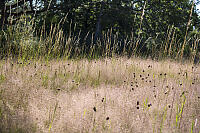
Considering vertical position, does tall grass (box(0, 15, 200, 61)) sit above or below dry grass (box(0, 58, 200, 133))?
above

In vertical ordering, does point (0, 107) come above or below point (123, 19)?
below

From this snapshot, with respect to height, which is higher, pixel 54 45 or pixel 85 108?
pixel 54 45

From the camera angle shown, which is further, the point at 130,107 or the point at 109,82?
the point at 109,82

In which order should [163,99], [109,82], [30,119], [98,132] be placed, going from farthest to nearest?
[109,82], [163,99], [30,119], [98,132]

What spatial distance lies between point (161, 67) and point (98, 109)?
2.40m

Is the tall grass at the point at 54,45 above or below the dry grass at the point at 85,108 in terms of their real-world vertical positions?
above

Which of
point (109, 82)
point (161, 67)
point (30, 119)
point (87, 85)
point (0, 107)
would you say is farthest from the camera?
point (161, 67)

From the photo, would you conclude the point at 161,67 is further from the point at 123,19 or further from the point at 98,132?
the point at 123,19

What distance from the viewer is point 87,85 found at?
127 inches

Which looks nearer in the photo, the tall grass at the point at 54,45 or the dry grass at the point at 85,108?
the dry grass at the point at 85,108

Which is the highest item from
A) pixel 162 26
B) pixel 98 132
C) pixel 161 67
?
pixel 162 26

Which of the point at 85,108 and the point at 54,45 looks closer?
the point at 85,108

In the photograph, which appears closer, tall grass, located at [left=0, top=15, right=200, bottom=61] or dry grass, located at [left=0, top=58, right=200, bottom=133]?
dry grass, located at [left=0, top=58, right=200, bottom=133]

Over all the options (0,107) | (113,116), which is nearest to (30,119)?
(0,107)
